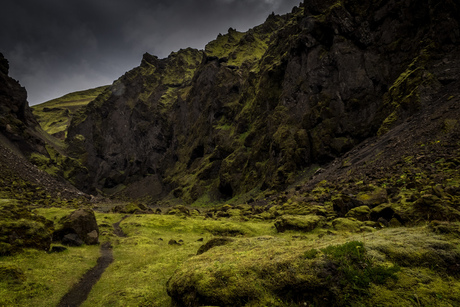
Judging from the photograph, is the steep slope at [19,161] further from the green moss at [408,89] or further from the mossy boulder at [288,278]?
the green moss at [408,89]

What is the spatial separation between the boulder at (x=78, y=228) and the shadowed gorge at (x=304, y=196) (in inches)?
7.8

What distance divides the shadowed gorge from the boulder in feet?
0.65

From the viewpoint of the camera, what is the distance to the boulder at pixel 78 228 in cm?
2562

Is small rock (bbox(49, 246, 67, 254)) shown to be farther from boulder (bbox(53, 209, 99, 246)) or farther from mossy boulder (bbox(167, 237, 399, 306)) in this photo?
mossy boulder (bbox(167, 237, 399, 306))

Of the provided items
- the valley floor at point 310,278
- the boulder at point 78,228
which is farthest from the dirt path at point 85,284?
the boulder at point 78,228

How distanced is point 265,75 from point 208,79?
6870 centimetres

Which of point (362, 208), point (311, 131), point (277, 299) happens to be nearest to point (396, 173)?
point (362, 208)

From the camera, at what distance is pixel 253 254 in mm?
10328

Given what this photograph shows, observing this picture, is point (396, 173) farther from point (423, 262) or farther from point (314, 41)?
point (314, 41)

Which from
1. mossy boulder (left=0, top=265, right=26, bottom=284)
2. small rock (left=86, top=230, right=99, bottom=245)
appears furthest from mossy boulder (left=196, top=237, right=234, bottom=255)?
small rock (left=86, top=230, right=99, bottom=245)

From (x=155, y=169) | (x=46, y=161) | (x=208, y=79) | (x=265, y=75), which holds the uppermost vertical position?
(x=208, y=79)

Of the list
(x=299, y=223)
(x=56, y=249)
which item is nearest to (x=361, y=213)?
(x=299, y=223)

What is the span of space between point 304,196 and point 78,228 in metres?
38.7

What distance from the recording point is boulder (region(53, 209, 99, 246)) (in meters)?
25.6
